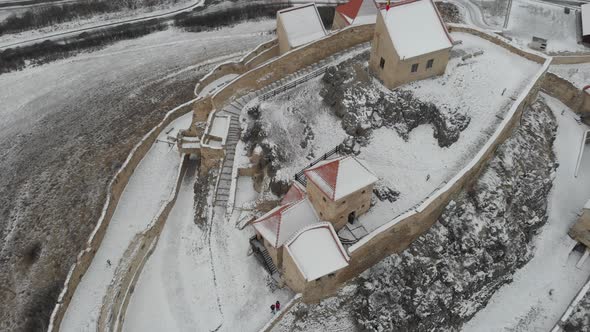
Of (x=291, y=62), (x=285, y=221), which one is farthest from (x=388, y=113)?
(x=285, y=221)

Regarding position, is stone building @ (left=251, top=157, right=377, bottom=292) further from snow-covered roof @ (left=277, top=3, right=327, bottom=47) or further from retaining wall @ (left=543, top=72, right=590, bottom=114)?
retaining wall @ (left=543, top=72, right=590, bottom=114)

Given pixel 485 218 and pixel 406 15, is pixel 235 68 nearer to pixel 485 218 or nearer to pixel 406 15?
pixel 406 15

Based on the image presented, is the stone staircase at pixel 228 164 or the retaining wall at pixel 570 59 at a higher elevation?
the retaining wall at pixel 570 59

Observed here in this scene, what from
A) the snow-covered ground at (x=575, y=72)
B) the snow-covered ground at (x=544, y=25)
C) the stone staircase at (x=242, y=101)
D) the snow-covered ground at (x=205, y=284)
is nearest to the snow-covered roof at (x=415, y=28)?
the stone staircase at (x=242, y=101)

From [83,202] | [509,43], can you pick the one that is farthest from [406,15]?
[83,202]

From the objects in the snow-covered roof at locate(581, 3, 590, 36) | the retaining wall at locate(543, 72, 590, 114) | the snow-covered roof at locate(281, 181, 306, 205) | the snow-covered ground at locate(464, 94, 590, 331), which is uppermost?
the snow-covered roof at locate(581, 3, 590, 36)

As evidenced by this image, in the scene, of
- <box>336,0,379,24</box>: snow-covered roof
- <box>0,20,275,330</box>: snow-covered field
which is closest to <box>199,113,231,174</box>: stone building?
<box>0,20,275,330</box>: snow-covered field

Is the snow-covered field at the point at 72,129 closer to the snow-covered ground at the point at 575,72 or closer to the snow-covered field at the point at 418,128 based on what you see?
the snow-covered field at the point at 418,128
